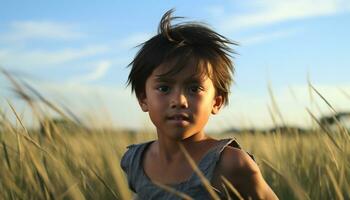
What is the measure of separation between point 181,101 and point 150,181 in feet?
1.31

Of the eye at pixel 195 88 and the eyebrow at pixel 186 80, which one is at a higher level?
the eyebrow at pixel 186 80

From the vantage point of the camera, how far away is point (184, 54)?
5.42 ft

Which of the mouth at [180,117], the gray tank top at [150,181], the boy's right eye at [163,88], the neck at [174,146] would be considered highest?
the boy's right eye at [163,88]

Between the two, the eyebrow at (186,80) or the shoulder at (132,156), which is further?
the shoulder at (132,156)

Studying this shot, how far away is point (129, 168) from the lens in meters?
2.00

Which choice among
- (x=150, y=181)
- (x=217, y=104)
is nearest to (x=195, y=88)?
(x=217, y=104)

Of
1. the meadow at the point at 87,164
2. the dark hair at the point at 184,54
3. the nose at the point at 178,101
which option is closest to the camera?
the meadow at the point at 87,164

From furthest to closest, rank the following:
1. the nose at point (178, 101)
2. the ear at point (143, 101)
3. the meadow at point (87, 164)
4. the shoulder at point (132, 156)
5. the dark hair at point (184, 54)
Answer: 1. the shoulder at point (132, 156)
2. the ear at point (143, 101)
3. the dark hair at point (184, 54)
4. the nose at point (178, 101)
5. the meadow at point (87, 164)

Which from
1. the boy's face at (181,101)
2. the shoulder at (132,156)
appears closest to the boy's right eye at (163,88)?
the boy's face at (181,101)

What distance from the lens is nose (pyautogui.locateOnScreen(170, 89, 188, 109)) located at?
153cm

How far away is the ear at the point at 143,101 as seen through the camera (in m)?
1.76

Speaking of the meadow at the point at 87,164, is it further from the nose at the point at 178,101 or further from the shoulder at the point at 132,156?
the nose at the point at 178,101

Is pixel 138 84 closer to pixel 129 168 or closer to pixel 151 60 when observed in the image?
pixel 151 60

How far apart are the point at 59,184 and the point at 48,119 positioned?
0.19m
